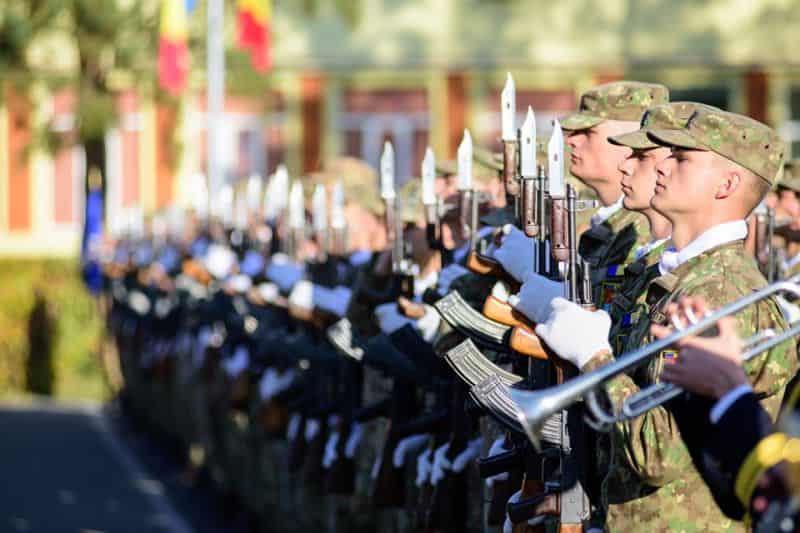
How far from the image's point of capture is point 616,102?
623 cm

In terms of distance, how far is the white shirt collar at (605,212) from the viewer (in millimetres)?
6070

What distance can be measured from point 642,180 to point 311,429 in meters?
4.37

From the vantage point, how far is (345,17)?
101ft

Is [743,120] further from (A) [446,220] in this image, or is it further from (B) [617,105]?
(A) [446,220]

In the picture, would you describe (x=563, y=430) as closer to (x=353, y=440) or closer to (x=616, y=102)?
(x=616, y=102)

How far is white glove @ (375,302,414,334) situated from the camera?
24.7ft

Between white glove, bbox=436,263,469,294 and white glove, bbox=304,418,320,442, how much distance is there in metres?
2.63

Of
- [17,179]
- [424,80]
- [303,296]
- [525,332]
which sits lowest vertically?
[17,179]

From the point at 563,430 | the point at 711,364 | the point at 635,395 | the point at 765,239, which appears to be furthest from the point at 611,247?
the point at 765,239

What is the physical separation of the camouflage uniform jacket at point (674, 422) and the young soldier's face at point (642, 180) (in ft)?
1.63

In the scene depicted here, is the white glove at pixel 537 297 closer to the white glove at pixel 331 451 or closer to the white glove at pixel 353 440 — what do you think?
the white glove at pixel 353 440

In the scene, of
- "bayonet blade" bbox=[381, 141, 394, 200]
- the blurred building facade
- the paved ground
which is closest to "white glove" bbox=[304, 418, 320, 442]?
"bayonet blade" bbox=[381, 141, 394, 200]

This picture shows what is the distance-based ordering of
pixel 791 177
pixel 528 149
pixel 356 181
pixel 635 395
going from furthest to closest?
pixel 356 181 → pixel 791 177 → pixel 528 149 → pixel 635 395

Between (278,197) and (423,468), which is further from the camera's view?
(278,197)
